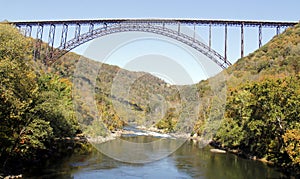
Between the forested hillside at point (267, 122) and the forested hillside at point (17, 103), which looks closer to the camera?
the forested hillside at point (17, 103)

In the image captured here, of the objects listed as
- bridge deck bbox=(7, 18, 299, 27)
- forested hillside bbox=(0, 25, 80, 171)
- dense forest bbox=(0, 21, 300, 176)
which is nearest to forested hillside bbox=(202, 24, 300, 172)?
dense forest bbox=(0, 21, 300, 176)

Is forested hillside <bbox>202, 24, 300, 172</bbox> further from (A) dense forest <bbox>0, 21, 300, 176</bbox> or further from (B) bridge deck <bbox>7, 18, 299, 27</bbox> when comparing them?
(B) bridge deck <bbox>7, 18, 299, 27</bbox>

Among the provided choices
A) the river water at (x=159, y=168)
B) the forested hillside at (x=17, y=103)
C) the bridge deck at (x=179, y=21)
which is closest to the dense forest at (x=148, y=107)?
the forested hillside at (x=17, y=103)

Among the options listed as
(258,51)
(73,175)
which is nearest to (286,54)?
(258,51)

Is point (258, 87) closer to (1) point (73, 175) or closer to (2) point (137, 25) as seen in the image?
(1) point (73, 175)

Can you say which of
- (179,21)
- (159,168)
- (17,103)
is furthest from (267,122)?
(179,21)

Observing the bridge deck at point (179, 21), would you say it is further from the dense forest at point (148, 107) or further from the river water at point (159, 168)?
the river water at point (159, 168)
